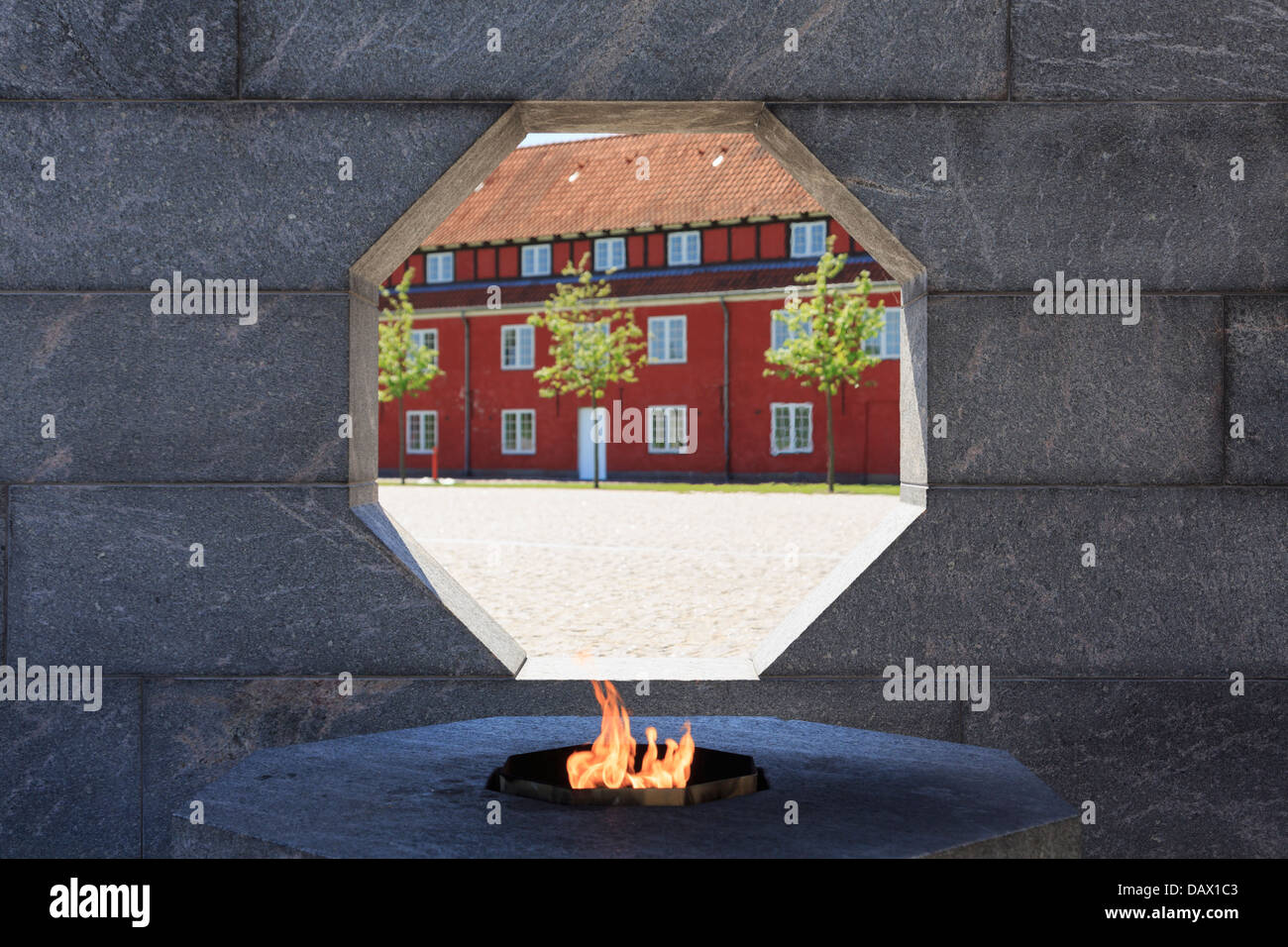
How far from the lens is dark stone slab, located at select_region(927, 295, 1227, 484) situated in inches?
186

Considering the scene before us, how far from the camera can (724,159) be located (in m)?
39.8

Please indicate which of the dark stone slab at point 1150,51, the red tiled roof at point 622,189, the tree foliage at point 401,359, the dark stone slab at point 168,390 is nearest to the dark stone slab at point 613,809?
the dark stone slab at point 168,390

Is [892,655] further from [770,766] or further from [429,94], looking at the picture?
[429,94]

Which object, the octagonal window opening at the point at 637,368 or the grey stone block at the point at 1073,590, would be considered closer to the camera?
the grey stone block at the point at 1073,590

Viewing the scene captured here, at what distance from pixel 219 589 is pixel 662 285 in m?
34.7

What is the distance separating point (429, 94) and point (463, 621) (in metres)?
2.10

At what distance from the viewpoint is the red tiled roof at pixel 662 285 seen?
36312 mm

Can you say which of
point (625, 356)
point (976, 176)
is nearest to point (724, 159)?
point (625, 356)

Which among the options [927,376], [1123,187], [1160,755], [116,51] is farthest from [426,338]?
[1160,755]

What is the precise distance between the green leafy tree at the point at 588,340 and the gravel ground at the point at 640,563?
12211 millimetres

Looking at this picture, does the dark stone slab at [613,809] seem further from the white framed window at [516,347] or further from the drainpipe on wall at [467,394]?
the drainpipe on wall at [467,394]

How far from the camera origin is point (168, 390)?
4738mm

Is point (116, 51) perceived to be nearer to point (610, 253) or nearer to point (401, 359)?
point (401, 359)

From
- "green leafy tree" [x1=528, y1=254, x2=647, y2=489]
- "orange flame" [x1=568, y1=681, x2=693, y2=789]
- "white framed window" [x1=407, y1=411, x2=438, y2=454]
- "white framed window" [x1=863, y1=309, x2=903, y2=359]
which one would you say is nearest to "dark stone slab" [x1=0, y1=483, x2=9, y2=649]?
"orange flame" [x1=568, y1=681, x2=693, y2=789]
